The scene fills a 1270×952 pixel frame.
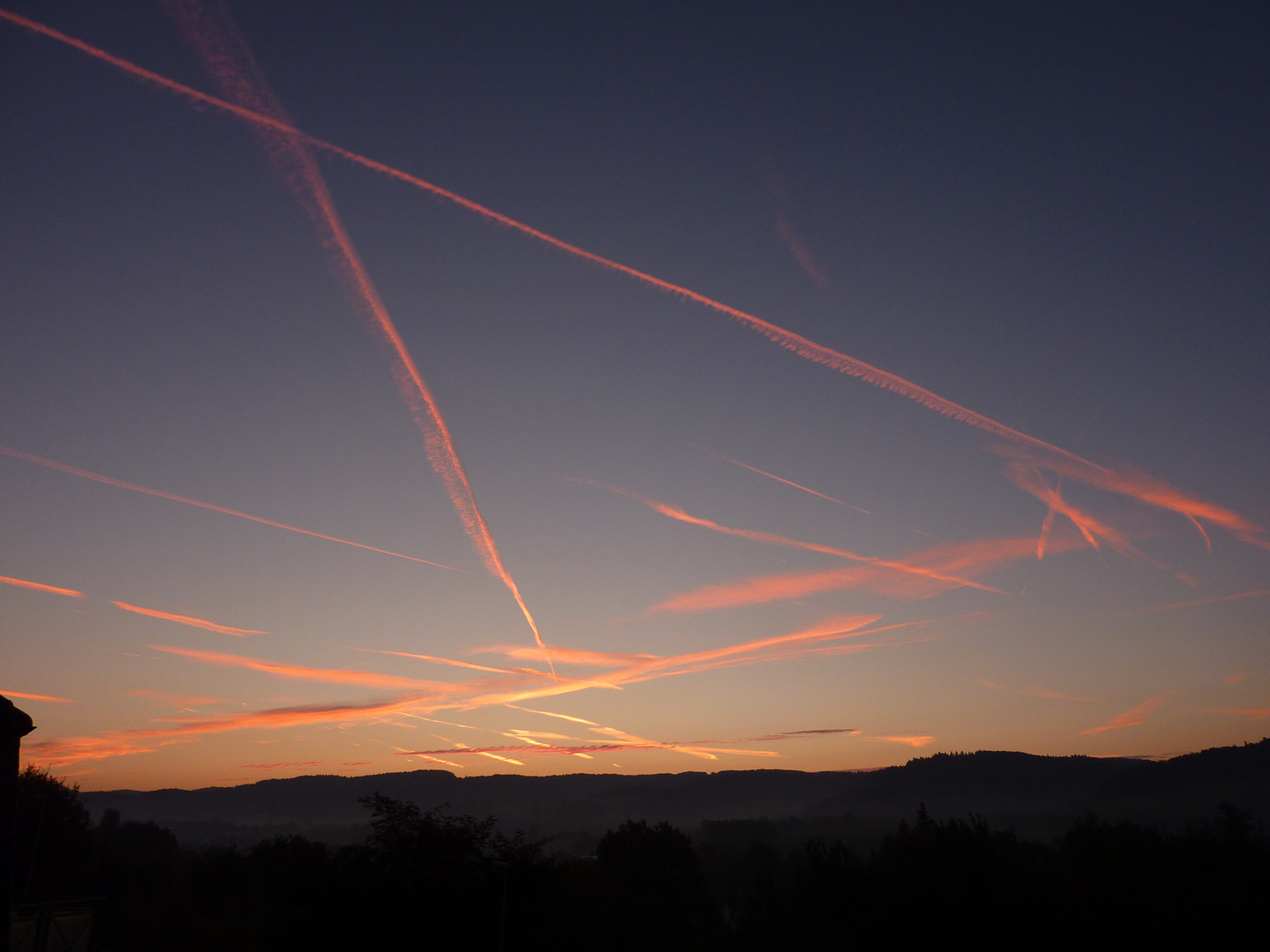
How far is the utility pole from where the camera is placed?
18008 millimetres

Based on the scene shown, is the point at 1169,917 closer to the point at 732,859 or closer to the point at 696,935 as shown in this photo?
the point at 696,935

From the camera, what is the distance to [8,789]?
60.2 feet

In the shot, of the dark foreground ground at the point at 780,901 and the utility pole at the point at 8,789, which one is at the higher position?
the utility pole at the point at 8,789

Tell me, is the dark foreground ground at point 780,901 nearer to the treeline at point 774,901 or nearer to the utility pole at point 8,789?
the treeline at point 774,901

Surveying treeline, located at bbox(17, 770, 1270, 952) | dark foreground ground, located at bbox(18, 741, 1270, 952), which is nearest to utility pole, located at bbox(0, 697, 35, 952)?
treeline, located at bbox(17, 770, 1270, 952)

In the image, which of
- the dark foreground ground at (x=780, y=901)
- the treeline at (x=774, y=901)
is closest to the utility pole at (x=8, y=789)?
the treeline at (x=774, y=901)

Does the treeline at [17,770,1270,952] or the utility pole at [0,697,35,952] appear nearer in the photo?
the utility pole at [0,697,35,952]

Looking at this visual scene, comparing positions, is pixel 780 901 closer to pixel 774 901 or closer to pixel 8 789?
pixel 774 901

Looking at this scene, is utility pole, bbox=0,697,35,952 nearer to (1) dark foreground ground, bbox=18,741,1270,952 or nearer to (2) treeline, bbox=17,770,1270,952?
(2) treeline, bbox=17,770,1270,952

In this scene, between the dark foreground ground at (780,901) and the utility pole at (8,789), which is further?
the dark foreground ground at (780,901)

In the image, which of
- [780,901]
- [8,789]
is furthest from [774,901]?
[8,789]

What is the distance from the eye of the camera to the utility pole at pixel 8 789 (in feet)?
59.1

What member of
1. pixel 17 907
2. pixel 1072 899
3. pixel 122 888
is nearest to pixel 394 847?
pixel 17 907

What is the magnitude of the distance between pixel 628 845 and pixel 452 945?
159 feet
